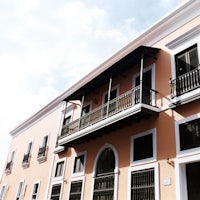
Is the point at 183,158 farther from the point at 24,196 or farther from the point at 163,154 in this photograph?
the point at 24,196

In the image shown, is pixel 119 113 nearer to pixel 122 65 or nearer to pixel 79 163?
pixel 122 65

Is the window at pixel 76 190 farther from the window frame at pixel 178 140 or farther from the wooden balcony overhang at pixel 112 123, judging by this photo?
the window frame at pixel 178 140

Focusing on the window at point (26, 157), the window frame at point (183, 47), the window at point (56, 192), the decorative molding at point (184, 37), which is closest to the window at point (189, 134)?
the window frame at point (183, 47)

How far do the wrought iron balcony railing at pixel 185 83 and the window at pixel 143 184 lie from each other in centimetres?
286

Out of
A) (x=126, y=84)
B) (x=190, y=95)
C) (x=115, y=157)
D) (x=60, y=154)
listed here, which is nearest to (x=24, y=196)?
(x=60, y=154)

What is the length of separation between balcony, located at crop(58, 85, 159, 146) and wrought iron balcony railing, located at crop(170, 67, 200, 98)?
98cm

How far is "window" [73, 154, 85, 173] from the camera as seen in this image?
13.2 metres

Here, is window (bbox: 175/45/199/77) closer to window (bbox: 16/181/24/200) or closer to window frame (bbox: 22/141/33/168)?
window frame (bbox: 22/141/33/168)

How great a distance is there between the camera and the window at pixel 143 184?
9.04 m

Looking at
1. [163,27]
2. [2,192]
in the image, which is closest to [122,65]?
[163,27]

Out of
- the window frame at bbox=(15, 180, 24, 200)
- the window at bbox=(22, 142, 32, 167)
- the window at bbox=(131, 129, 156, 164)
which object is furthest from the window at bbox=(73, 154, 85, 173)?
the window at bbox=(22, 142, 32, 167)

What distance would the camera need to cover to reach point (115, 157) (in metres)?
11.2

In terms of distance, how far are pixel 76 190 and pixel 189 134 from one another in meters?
6.63

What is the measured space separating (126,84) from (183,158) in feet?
16.2
